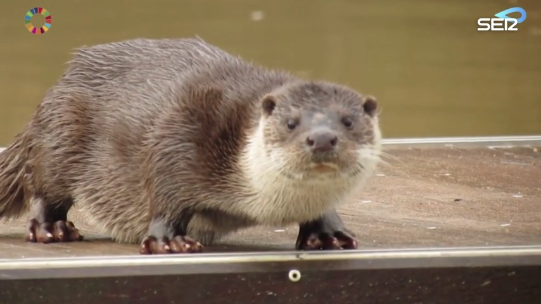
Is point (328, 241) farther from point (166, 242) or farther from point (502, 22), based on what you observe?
point (502, 22)

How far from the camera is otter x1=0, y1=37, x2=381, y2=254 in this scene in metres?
3.64

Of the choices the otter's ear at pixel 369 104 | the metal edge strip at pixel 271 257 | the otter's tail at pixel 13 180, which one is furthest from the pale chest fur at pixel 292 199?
the otter's tail at pixel 13 180

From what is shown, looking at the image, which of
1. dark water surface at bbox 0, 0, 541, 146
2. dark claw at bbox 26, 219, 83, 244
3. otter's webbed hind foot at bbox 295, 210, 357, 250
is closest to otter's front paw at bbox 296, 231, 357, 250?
otter's webbed hind foot at bbox 295, 210, 357, 250

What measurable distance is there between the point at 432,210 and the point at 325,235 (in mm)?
834

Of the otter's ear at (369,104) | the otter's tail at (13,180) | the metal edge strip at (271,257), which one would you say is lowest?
the metal edge strip at (271,257)

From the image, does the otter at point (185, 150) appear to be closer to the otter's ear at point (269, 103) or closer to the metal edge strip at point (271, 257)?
the otter's ear at point (269, 103)

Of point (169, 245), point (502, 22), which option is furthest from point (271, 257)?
point (502, 22)

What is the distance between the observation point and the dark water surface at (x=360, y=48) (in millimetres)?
9258

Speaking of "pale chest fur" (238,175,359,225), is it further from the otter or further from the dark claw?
the dark claw

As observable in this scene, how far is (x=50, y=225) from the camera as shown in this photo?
168 inches

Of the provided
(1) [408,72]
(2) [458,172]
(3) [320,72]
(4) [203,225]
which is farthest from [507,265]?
(1) [408,72]

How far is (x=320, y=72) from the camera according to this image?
396 inches

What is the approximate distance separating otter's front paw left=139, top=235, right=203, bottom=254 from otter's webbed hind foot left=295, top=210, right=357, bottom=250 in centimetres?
32

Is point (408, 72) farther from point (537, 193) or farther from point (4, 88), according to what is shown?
point (537, 193)
